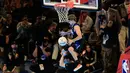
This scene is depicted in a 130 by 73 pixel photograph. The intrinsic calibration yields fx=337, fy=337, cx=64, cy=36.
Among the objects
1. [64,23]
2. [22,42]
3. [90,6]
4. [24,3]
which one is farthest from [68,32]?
[24,3]

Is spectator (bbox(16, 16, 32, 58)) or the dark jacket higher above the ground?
the dark jacket

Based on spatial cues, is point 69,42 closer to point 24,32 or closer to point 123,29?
point 123,29

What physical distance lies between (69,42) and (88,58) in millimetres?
694

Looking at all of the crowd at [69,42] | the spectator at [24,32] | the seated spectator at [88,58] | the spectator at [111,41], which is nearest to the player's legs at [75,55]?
the crowd at [69,42]

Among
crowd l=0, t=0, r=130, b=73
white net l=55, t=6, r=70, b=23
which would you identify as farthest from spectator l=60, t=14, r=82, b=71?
white net l=55, t=6, r=70, b=23

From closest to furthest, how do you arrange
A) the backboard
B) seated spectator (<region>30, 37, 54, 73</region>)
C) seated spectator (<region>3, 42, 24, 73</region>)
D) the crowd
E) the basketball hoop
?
the crowd, the backboard, the basketball hoop, seated spectator (<region>30, 37, 54, 73</region>), seated spectator (<region>3, 42, 24, 73</region>)

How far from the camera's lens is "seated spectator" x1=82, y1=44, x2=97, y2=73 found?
7.45 metres

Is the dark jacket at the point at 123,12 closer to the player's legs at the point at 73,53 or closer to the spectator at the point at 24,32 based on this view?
the player's legs at the point at 73,53

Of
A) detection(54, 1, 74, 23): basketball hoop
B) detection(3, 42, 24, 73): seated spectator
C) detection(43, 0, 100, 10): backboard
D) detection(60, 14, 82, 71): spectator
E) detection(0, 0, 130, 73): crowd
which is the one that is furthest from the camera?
detection(3, 42, 24, 73): seated spectator

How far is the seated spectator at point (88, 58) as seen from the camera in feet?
24.4

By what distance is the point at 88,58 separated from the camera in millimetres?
7480

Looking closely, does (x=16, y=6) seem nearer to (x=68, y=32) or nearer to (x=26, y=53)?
(x=26, y=53)

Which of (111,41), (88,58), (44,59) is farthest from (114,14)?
(44,59)

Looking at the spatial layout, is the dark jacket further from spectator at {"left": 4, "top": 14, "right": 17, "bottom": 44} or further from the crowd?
spectator at {"left": 4, "top": 14, "right": 17, "bottom": 44}
